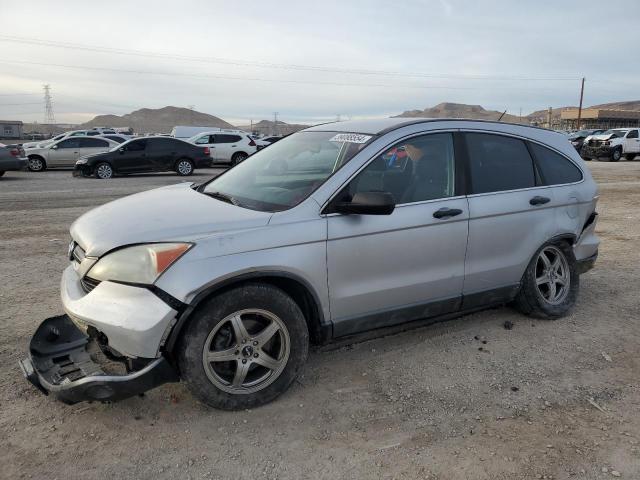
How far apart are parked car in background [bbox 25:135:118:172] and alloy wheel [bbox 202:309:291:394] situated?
19.6 m

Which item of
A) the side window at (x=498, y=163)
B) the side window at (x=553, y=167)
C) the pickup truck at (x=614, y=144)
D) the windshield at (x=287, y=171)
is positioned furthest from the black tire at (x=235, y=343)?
the pickup truck at (x=614, y=144)

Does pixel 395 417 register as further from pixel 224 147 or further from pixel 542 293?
pixel 224 147

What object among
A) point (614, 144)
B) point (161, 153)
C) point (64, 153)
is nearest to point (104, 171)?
point (161, 153)

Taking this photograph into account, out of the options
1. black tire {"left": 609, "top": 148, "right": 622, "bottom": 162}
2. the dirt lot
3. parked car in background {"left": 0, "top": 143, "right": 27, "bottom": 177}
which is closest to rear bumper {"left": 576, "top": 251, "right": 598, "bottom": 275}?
the dirt lot

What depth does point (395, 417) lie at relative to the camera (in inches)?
125

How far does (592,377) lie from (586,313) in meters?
1.37

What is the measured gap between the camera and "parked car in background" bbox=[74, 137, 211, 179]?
17.6 meters

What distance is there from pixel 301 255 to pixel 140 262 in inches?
36.8

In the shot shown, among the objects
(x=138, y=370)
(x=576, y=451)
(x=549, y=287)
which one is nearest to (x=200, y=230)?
(x=138, y=370)

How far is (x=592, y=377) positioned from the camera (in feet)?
12.2

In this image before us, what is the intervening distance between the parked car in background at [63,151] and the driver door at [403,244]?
1932 cm

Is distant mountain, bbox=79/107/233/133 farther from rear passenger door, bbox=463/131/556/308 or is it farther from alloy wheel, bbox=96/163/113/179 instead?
rear passenger door, bbox=463/131/556/308

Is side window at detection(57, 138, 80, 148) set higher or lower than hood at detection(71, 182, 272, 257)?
lower

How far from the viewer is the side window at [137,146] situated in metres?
18.1
